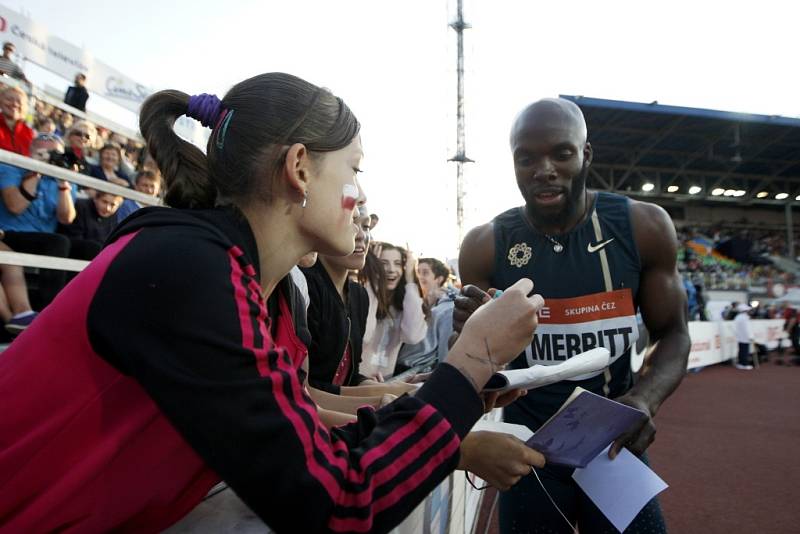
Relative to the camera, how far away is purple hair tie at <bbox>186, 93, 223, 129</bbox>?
128 cm

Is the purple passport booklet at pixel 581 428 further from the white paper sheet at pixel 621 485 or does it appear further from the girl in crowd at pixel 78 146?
the girl in crowd at pixel 78 146

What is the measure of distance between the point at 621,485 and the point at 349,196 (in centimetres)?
123

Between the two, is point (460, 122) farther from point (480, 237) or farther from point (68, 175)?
point (480, 237)

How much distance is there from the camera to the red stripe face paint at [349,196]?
133 cm

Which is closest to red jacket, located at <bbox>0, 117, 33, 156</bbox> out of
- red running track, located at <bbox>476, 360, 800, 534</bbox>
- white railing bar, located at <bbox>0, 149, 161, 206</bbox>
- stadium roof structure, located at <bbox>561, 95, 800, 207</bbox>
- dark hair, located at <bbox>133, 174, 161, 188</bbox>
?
white railing bar, located at <bbox>0, 149, 161, 206</bbox>

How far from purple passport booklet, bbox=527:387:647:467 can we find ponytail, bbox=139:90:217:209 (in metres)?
1.04

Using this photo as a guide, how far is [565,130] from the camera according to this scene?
2166 millimetres

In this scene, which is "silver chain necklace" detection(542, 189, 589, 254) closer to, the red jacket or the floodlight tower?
the red jacket

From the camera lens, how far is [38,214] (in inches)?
163

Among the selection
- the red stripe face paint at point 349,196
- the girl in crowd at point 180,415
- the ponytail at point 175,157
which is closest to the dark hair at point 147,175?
the ponytail at point 175,157

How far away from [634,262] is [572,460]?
0.95m

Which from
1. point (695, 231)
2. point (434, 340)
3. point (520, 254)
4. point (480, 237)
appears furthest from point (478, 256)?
point (695, 231)

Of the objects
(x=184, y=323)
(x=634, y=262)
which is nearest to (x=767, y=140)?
(x=634, y=262)

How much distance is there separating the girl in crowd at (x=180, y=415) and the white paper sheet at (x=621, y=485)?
0.89m
